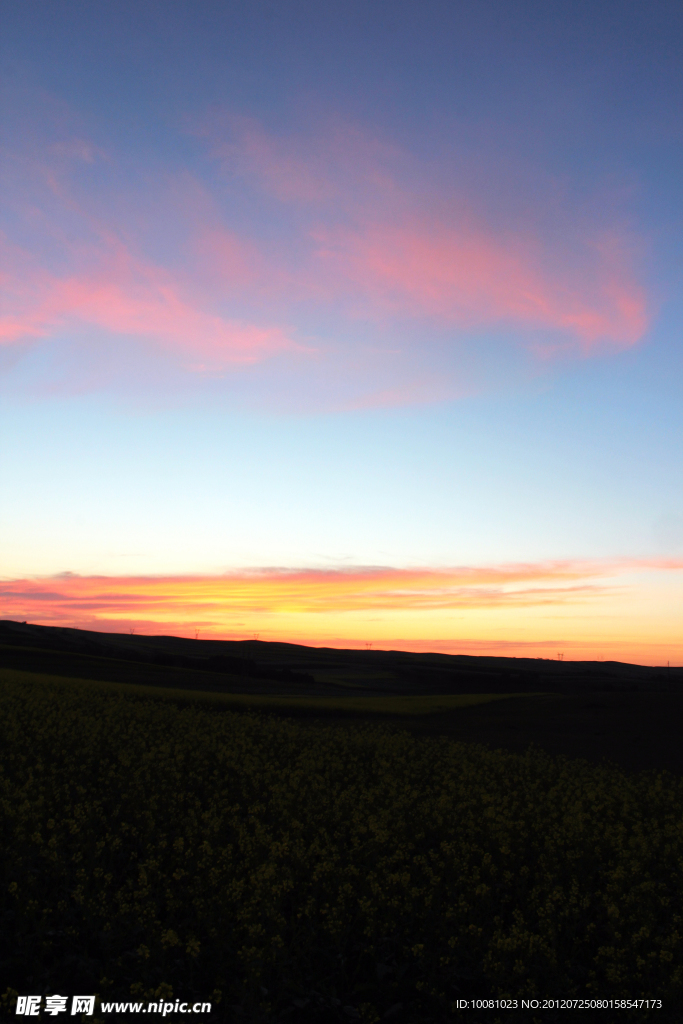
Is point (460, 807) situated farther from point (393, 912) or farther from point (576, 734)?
point (576, 734)

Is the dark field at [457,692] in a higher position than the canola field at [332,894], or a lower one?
lower

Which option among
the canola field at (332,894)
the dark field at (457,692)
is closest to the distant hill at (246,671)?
the dark field at (457,692)

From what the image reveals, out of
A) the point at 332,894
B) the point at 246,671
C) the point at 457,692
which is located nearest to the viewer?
the point at 332,894

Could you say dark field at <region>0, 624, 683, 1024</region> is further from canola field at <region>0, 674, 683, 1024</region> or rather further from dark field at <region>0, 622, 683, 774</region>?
dark field at <region>0, 622, 683, 774</region>

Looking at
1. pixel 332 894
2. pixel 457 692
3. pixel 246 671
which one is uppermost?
pixel 332 894

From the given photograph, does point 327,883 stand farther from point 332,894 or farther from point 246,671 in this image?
point 246,671

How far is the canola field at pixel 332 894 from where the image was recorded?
754cm

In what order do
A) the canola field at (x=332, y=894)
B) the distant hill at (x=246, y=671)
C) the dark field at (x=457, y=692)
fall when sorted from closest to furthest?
the canola field at (x=332, y=894) < the dark field at (x=457, y=692) < the distant hill at (x=246, y=671)

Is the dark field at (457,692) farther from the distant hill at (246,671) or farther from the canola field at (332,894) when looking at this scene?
the canola field at (332,894)

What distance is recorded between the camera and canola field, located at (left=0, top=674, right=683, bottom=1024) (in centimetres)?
754

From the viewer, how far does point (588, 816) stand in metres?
13.5

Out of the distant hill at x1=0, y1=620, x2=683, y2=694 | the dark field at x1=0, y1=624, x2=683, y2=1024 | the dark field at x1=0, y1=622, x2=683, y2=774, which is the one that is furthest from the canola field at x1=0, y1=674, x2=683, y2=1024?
the distant hill at x1=0, y1=620, x2=683, y2=694

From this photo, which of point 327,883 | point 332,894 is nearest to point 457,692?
point 327,883

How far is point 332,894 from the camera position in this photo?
9273 millimetres
